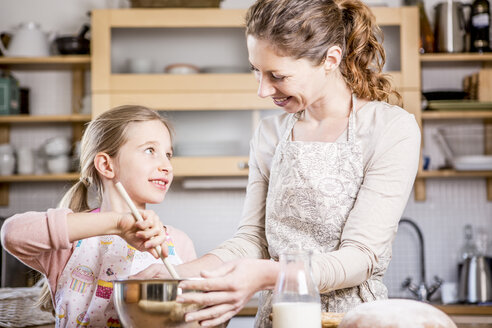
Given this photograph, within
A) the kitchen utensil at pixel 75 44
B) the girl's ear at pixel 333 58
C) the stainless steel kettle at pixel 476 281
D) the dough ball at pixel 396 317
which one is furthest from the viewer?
the kitchen utensil at pixel 75 44

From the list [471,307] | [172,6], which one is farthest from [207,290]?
[172,6]

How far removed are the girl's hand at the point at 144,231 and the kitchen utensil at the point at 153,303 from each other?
194mm

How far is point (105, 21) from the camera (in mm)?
3562

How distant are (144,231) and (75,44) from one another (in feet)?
9.13

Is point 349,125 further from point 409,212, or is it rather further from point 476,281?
point 409,212

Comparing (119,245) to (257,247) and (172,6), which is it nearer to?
(257,247)

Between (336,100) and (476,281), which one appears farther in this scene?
(476,281)

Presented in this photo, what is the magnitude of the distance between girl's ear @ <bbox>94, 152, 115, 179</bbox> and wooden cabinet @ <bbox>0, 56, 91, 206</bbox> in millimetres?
2024

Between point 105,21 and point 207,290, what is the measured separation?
290 centimetres

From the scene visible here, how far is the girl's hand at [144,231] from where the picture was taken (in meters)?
1.08

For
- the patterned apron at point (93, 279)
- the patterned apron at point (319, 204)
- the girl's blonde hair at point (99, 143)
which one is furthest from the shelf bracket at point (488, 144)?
the patterned apron at point (93, 279)

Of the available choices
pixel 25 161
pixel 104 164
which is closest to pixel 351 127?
pixel 104 164

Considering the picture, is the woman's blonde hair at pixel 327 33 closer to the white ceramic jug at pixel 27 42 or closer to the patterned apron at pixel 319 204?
the patterned apron at pixel 319 204

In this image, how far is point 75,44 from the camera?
363 centimetres
